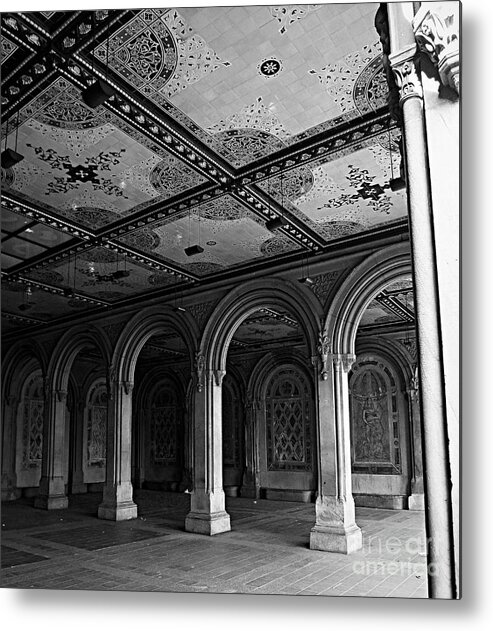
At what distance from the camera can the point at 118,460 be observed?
1352 centimetres

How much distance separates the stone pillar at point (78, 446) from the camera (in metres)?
19.7

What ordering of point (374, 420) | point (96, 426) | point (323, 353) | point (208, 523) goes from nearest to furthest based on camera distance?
point (323, 353) → point (208, 523) → point (374, 420) → point (96, 426)

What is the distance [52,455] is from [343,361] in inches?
345

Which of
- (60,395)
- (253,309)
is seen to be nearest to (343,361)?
(253,309)

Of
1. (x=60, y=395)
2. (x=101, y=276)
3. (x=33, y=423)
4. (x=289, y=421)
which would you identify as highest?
(x=101, y=276)

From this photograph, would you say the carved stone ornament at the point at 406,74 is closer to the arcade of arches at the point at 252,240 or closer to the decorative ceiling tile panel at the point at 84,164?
the arcade of arches at the point at 252,240

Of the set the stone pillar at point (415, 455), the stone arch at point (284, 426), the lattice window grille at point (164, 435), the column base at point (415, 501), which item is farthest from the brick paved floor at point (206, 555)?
the lattice window grille at point (164, 435)

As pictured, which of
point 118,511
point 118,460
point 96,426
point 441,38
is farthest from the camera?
point 96,426

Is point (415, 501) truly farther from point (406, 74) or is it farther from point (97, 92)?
point (406, 74)

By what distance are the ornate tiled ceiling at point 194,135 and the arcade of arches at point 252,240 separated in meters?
0.03

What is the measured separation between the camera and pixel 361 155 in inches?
267

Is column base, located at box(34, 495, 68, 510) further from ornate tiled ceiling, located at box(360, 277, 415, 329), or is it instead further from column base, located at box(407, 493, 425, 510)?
ornate tiled ceiling, located at box(360, 277, 415, 329)

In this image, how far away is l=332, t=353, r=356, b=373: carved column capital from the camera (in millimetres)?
10033

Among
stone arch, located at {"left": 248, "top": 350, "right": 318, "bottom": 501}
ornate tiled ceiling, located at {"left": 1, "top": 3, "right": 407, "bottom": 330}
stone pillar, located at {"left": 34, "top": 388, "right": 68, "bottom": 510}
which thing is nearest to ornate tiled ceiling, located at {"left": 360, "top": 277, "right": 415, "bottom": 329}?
ornate tiled ceiling, located at {"left": 1, "top": 3, "right": 407, "bottom": 330}
